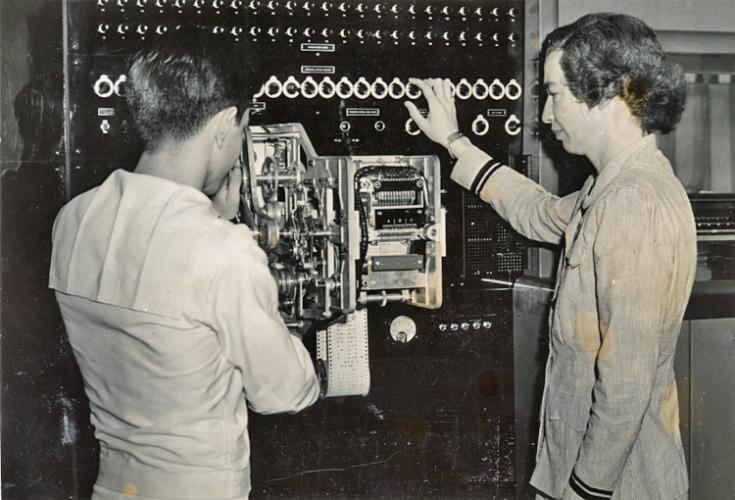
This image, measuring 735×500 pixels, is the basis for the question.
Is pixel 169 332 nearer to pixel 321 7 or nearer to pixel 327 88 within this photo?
pixel 327 88

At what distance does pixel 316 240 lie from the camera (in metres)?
2.44

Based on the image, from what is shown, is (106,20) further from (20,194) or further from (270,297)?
(270,297)

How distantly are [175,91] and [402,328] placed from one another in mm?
1527

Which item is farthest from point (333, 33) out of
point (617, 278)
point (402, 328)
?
point (617, 278)

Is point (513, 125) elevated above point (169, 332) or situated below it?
above

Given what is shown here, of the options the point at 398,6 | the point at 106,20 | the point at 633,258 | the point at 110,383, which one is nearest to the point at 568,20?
the point at 398,6

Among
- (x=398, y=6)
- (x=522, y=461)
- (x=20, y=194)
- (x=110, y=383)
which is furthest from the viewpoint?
(x=522, y=461)

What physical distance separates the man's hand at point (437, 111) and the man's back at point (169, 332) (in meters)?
1.29

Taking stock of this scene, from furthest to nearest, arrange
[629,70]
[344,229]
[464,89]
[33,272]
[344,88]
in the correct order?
[464,89]
[344,88]
[33,272]
[344,229]
[629,70]

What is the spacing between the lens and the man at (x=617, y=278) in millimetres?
1885

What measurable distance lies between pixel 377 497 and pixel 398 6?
6.18 ft

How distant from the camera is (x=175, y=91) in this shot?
73.0 inches

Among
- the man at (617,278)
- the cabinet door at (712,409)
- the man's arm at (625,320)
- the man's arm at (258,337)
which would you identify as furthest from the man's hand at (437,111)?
the man's arm at (258,337)

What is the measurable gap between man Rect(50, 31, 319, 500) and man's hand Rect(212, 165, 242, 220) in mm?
498
